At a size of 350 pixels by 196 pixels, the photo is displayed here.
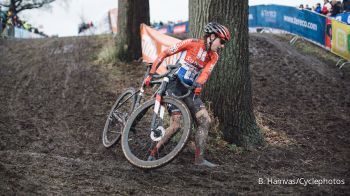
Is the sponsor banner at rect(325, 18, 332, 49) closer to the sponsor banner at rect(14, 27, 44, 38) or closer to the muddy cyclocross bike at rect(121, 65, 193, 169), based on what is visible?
the muddy cyclocross bike at rect(121, 65, 193, 169)

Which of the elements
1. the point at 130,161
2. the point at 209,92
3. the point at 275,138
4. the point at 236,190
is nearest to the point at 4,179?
the point at 130,161

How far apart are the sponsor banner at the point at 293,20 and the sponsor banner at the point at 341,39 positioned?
0.86 metres

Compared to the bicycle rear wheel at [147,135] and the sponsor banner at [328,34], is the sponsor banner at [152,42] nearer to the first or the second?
the bicycle rear wheel at [147,135]

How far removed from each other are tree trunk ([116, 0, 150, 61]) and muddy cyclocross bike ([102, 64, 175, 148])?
15.6 feet

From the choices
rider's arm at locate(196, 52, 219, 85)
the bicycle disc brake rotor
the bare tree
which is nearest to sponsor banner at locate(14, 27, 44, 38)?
the bare tree

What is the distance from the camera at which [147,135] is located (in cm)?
639

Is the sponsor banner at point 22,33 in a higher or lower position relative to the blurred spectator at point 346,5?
lower

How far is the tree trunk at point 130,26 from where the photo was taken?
11.8 meters

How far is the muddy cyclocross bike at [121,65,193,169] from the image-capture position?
18.6 ft

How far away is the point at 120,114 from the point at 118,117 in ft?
0.29

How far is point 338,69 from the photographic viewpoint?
13914mm

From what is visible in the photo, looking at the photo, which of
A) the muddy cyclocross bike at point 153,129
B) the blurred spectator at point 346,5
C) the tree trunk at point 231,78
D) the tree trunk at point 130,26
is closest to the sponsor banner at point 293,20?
the blurred spectator at point 346,5

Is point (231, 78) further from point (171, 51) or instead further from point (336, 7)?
point (336, 7)

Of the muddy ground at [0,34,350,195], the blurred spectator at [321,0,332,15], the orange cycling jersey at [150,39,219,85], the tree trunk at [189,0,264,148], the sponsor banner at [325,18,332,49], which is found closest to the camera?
the muddy ground at [0,34,350,195]
